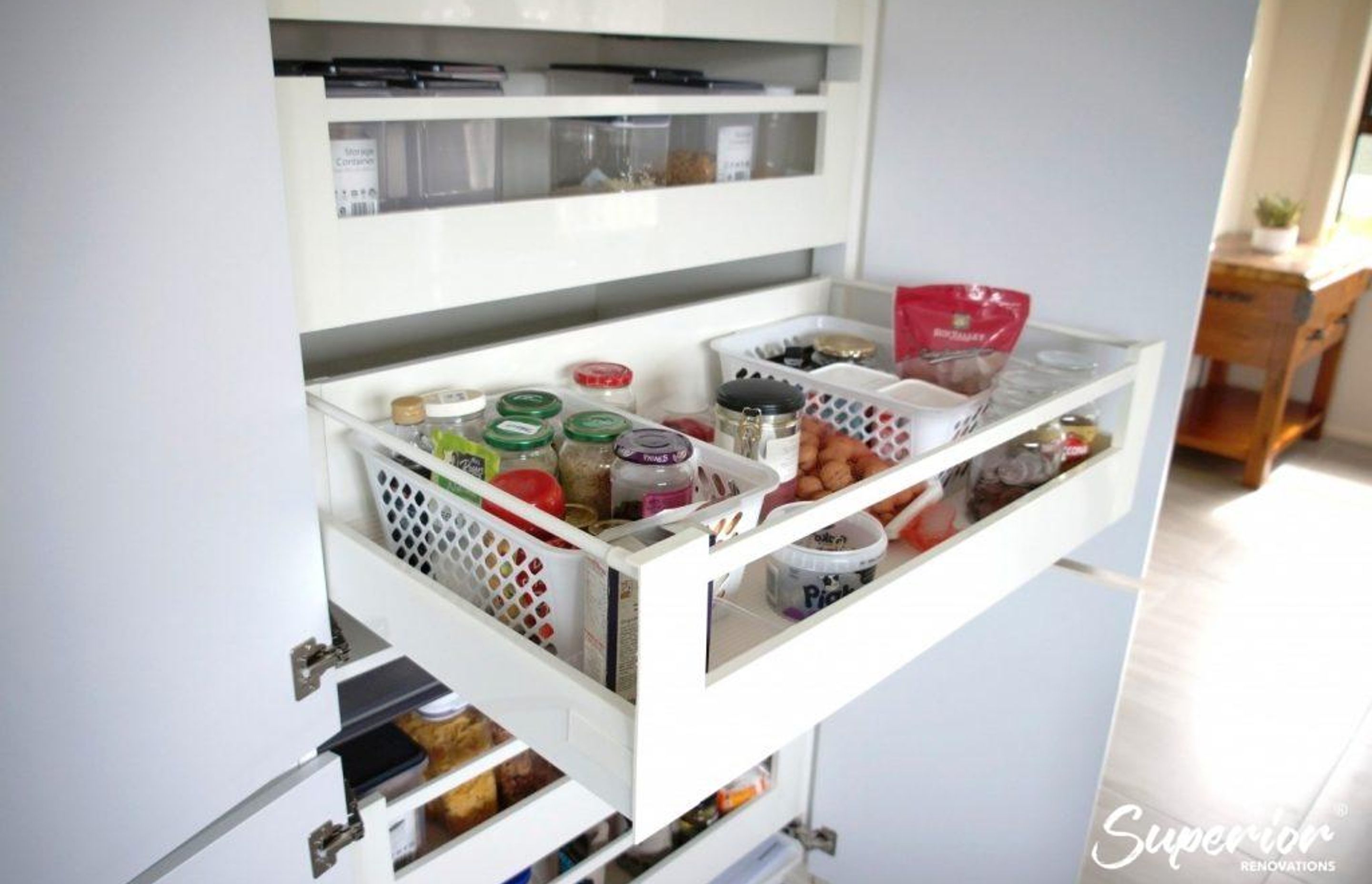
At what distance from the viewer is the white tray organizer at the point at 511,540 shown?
0.75 meters

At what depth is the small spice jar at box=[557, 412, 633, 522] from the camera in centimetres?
90

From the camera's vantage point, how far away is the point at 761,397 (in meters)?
0.98

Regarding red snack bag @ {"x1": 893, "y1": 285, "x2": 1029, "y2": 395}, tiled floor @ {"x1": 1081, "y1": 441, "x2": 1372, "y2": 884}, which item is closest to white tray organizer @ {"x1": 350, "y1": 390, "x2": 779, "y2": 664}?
red snack bag @ {"x1": 893, "y1": 285, "x2": 1029, "y2": 395}

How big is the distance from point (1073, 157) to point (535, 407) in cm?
71

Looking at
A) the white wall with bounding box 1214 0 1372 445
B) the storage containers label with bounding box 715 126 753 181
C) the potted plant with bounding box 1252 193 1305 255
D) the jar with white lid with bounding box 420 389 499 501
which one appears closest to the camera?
the jar with white lid with bounding box 420 389 499 501

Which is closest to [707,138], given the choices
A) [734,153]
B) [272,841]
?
[734,153]

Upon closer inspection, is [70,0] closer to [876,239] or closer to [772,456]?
[772,456]

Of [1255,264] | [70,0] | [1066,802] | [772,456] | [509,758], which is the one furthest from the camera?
[1255,264]

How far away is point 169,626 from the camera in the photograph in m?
0.73

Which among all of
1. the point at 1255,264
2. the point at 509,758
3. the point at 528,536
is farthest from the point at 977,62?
the point at 1255,264

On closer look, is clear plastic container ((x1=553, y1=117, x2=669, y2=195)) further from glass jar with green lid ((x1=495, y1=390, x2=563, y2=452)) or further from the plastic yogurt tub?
the plastic yogurt tub

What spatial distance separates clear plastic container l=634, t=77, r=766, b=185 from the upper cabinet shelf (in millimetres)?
55

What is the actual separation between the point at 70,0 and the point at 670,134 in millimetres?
687

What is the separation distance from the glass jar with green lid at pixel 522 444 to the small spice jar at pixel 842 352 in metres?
0.43
